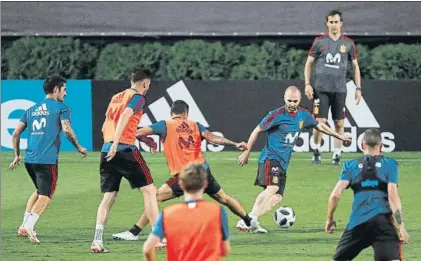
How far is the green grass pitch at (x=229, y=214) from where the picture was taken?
12.5 meters

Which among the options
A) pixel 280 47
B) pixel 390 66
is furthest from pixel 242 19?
pixel 390 66

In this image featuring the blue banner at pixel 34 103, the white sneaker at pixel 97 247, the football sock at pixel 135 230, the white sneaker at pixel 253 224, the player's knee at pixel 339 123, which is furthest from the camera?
the blue banner at pixel 34 103

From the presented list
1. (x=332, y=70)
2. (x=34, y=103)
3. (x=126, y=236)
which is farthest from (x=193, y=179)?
(x=34, y=103)

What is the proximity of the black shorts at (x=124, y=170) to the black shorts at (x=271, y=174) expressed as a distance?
5.71 ft

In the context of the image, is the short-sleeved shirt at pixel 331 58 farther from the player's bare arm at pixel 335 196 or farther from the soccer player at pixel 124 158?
the player's bare arm at pixel 335 196

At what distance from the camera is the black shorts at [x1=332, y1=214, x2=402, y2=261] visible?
9.74 metres

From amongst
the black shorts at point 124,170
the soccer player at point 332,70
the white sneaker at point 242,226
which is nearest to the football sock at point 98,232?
the black shorts at point 124,170

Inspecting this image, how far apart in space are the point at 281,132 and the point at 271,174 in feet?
1.67

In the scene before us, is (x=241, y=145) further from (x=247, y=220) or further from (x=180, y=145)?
(x=247, y=220)

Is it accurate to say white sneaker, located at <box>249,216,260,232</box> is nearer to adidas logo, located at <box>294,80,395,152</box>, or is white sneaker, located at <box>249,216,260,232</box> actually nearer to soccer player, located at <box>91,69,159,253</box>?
soccer player, located at <box>91,69,159,253</box>

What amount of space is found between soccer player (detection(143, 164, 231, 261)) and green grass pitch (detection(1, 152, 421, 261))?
3.76m

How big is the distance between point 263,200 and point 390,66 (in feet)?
39.4

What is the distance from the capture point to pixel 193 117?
22.6 meters

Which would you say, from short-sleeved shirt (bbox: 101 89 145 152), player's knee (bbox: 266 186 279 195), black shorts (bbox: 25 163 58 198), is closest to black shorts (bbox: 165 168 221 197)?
short-sleeved shirt (bbox: 101 89 145 152)
